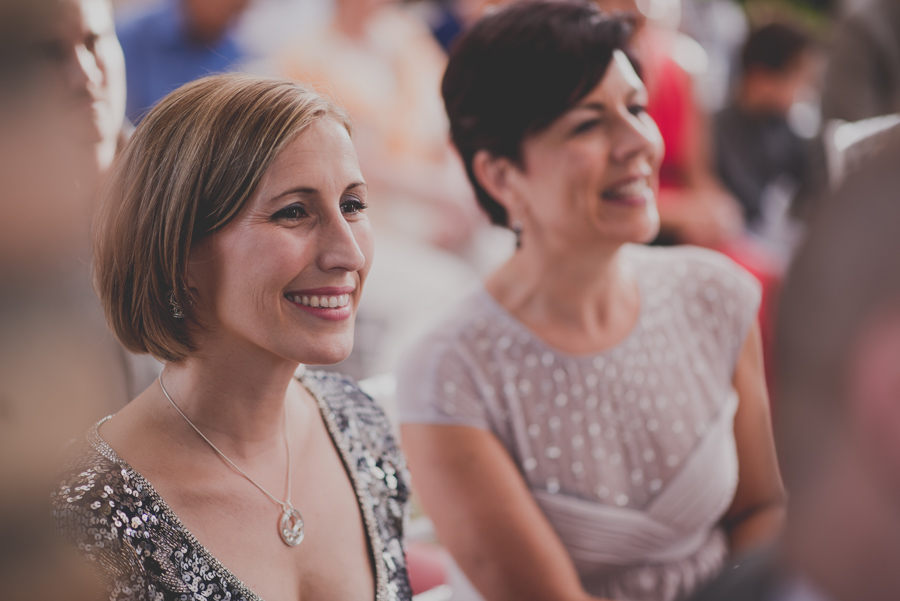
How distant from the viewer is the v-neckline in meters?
1.22

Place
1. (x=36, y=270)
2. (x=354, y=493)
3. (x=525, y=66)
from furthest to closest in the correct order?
(x=525, y=66), (x=354, y=493), (x=36, y=270)

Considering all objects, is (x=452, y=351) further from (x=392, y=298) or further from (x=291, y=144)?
(x=392, y=298)

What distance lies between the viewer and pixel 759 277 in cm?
370

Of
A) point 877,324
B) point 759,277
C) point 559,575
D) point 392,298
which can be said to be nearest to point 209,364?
point 559,575

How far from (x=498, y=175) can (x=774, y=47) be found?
12.2 feet

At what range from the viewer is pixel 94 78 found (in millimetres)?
1530

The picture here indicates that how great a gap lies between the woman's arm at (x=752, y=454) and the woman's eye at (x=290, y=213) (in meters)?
1.33

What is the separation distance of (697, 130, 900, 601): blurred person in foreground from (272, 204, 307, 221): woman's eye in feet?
2.75

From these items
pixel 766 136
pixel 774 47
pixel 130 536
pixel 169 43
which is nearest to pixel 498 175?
pixel 130 536

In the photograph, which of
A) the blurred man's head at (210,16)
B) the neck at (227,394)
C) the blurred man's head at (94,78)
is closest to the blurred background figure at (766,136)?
the blurred man's head at (210,16)

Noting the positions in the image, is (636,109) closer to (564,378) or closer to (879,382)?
(564,378)

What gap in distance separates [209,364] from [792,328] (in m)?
0.96

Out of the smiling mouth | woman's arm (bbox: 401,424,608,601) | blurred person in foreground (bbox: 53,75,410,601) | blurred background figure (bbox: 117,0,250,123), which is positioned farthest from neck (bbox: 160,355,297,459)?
blurred background figure (bbox: 117,0,250,123)

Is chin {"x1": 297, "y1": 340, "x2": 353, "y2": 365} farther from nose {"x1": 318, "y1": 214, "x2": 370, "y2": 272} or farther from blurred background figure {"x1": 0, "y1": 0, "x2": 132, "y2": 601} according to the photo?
blurred background figure {"x1": 0, "y1": 0, "x2": 132, "y2": 601}
